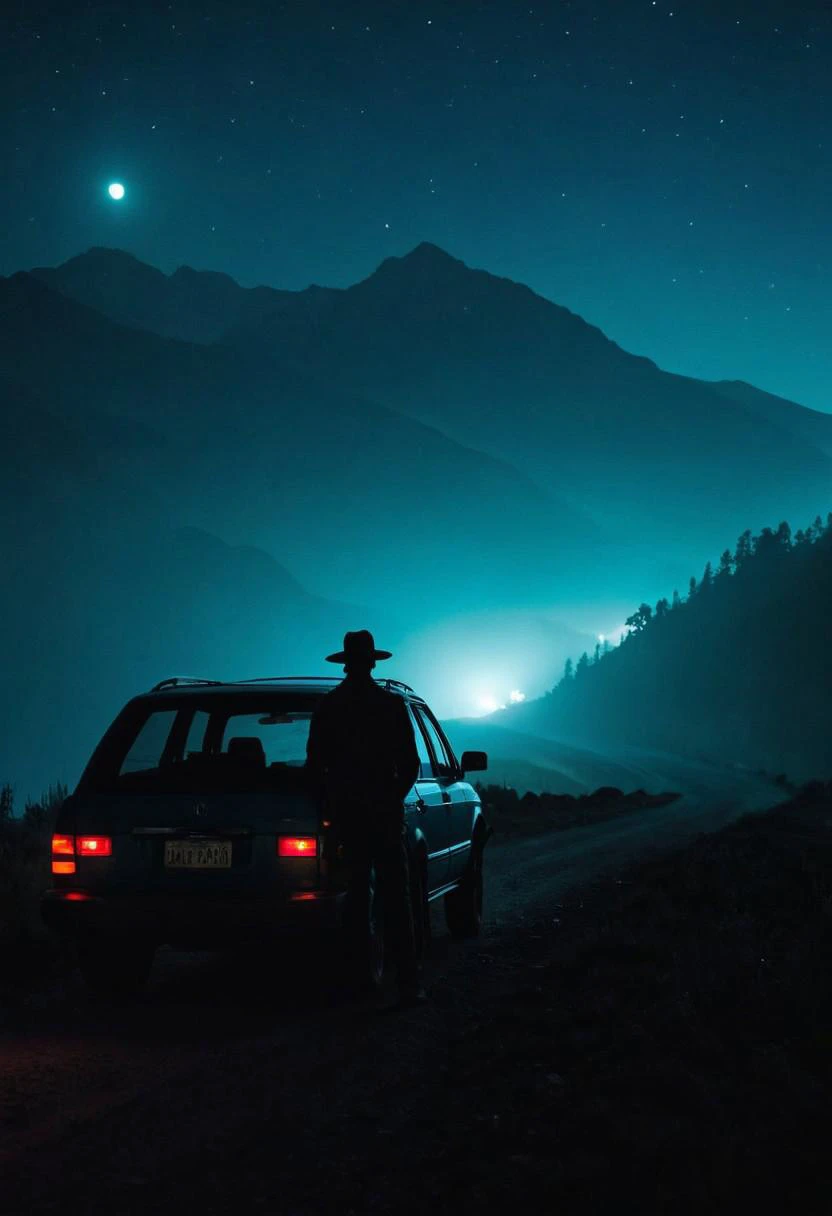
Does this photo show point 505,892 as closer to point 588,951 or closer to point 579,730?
point 588,951

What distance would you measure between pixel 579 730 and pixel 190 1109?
135496 millimetres

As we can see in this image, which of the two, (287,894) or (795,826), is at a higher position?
(287,894)

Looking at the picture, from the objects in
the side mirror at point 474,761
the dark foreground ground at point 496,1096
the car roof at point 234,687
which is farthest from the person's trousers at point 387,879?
the side mirror at point 474,761

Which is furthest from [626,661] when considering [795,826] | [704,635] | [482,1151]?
[482,1151]

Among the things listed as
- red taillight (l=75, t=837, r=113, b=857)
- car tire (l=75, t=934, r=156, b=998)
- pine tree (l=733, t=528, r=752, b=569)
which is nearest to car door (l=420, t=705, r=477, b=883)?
car tire (l=75, t=934, r=156, b=998)

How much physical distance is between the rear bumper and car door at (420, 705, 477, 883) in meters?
2.48

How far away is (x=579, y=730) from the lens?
452 feet

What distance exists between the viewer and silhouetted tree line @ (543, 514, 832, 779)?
92875mm

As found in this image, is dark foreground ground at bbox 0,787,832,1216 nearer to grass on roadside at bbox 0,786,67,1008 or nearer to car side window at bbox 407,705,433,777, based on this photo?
grass on roadside at bbox 0,786,67,1008

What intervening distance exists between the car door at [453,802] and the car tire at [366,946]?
173cm

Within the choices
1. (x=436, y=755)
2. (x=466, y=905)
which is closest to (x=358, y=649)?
(x=436, y=755)

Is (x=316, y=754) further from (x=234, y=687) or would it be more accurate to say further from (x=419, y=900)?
(x=419, y=900)

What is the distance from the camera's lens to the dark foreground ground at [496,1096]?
356 cm

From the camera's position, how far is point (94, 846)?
6.38 meters
